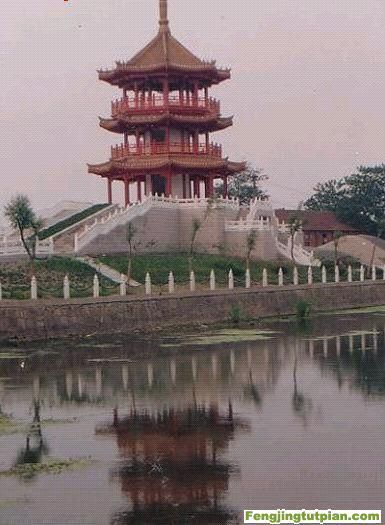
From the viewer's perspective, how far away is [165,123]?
6700 centimetres

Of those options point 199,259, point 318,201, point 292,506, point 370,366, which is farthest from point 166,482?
point 318,201

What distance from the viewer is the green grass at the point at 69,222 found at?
58275 mm

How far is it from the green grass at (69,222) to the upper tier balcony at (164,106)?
6.94 meters

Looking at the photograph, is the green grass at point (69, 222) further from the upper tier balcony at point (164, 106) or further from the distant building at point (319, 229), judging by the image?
the distant building at point (319, 229)

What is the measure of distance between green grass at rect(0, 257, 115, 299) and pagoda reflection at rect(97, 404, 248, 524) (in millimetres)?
19879

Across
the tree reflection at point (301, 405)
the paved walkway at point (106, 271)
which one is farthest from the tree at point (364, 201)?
the tree reflection at point (301, 405)

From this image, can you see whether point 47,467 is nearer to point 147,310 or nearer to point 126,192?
point 147,310

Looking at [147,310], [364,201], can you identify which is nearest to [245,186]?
[364,201]

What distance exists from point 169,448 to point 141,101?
169 feet

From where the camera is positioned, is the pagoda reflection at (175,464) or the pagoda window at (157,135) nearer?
the pagoda reflection at (175,464)

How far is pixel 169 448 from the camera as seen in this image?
65.5ft

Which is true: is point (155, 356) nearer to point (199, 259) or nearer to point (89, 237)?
point (89, 237)

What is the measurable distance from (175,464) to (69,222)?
4453 centimetres

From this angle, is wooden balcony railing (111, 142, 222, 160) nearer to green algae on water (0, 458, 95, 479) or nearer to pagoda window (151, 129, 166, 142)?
pagoda window (151, 129, 166, 142)
